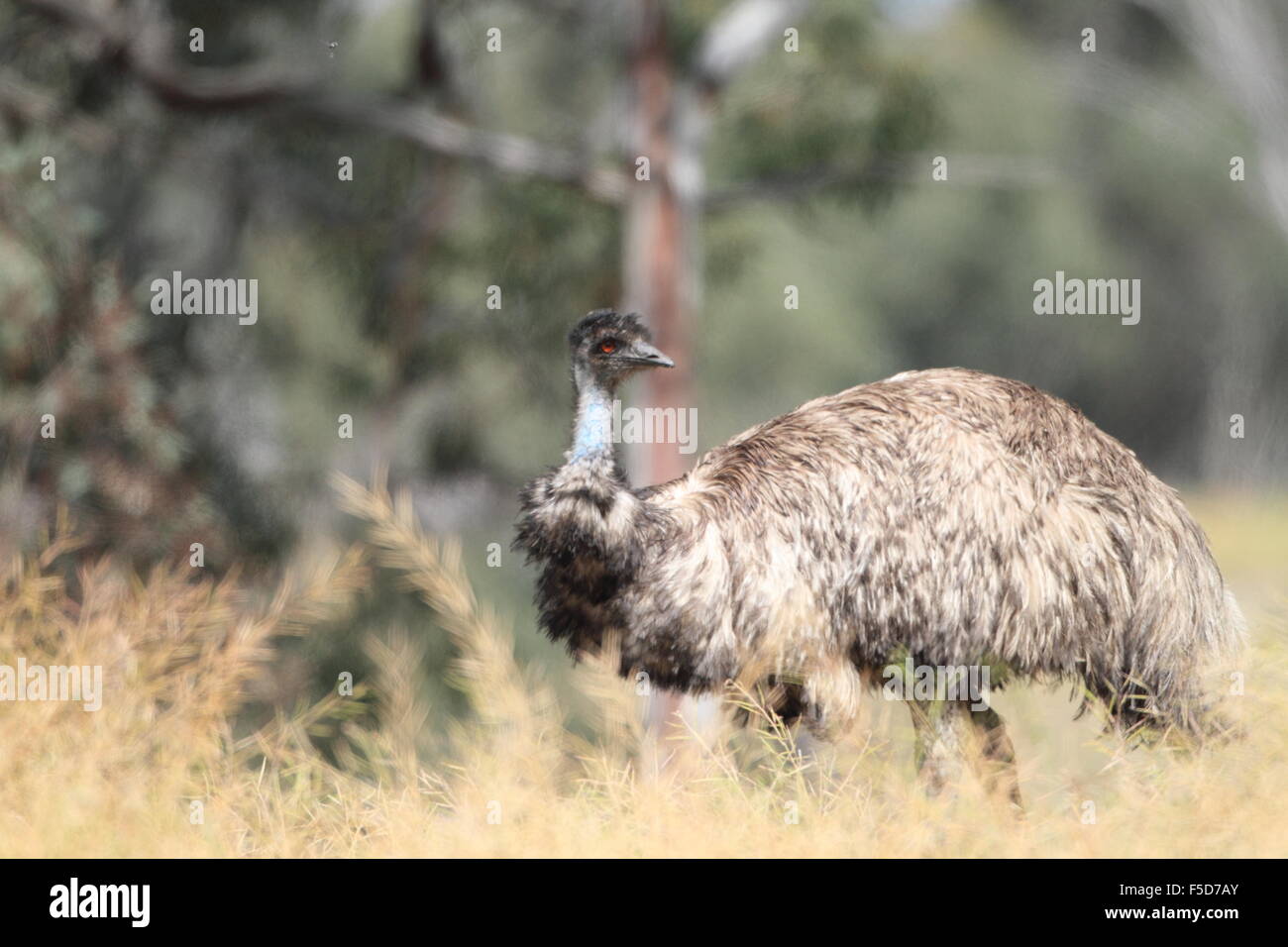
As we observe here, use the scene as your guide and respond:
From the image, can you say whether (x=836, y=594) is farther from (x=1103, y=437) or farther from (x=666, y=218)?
(x=666, y=218)

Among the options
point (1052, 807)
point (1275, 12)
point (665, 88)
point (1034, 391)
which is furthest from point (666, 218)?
point (1275, 12)

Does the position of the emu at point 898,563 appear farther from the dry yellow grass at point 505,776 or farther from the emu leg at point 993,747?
the dry yellow grass at point 505,776

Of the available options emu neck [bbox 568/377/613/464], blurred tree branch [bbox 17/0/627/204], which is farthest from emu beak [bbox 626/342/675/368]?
blurred tree branch [bbox 17/0/627/204]

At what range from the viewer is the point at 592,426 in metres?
5.25

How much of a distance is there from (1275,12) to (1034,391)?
24.4 m

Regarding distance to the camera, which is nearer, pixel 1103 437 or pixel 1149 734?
pixel 1149 734

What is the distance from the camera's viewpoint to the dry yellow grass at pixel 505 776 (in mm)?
4266

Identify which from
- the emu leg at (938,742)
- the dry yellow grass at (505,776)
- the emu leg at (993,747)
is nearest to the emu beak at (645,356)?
the dry yellow grass at (505,776)

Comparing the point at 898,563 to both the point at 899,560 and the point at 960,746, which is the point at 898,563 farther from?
the point at 960,746

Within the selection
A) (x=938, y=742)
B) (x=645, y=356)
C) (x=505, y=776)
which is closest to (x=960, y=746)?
(x=938, y=742)

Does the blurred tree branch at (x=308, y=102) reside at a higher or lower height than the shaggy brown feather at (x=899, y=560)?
higher

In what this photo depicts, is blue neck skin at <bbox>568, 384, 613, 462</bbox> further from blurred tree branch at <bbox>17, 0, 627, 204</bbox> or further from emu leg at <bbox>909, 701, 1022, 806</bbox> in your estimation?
blurred tree branch at <bbox>17, 0, 627, 204</bbox>

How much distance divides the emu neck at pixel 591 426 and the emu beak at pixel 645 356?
0.13 m

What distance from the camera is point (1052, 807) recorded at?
4.64m
